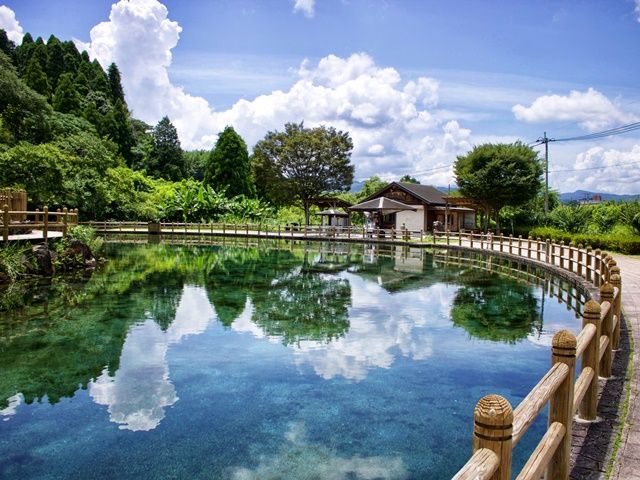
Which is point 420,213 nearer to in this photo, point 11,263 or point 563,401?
point 11,263

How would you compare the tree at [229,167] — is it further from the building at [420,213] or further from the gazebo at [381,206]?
the gazebo at [381,206]

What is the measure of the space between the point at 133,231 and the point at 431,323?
126 ft

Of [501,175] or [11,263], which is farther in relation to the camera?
[501,175]

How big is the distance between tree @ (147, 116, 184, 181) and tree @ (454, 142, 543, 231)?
3904 centimetres

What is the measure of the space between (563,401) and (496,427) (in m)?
1.64

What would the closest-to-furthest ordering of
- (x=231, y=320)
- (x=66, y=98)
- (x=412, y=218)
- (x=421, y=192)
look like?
(x=231, y=320) → (x=412, y=218) → (x=421, y=192) → (x=66, y=98)

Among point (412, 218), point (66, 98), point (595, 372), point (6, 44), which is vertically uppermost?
point (6, 44)

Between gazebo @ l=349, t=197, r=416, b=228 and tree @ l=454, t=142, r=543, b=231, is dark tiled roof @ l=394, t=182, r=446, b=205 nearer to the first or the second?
tree @ l=454, t=142, r=543, b=231

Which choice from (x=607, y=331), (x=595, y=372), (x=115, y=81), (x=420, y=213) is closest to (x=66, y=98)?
(x=115, y=81)

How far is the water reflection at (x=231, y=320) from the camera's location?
7.70 m

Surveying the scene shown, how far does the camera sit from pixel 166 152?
67562mm

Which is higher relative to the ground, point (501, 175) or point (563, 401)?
point (501, 175)

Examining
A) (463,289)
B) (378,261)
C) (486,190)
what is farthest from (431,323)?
(486,190)

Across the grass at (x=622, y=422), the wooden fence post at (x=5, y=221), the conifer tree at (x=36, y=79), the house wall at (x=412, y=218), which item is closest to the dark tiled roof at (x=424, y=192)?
the house wall at (x=412, y=218)
